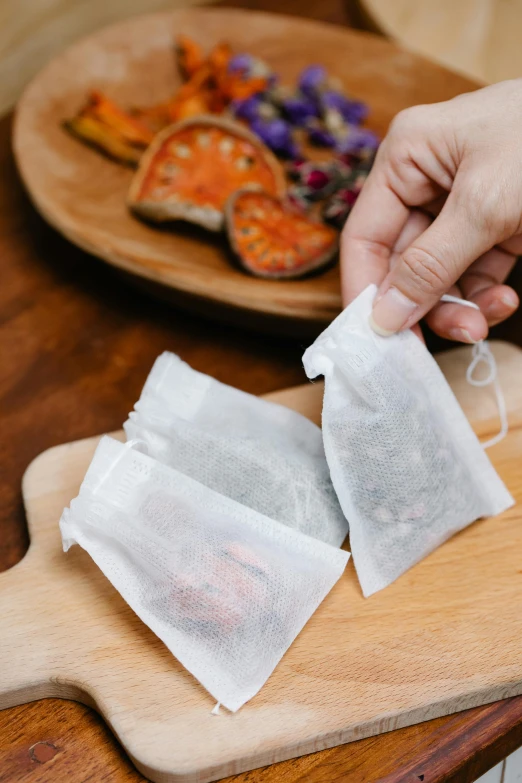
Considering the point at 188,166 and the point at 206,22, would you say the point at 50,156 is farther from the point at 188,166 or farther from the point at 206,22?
the point at 206,22

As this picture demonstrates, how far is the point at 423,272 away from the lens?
0.73 meters

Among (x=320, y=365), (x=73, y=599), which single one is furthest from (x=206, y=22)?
(x=73, y=599)

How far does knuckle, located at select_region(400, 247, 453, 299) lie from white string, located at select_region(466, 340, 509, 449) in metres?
0.14

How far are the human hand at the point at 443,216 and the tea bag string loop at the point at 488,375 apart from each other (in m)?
0.03

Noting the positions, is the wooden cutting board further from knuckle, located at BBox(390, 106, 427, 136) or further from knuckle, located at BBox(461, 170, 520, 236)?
knuckle, located at BBox(390, 106, 427, 136)

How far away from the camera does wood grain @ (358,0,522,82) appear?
1.58 meters

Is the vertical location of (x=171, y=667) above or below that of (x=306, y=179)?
below

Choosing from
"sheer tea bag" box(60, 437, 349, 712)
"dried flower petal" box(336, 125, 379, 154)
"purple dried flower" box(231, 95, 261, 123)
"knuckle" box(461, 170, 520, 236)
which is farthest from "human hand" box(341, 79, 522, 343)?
"purple dried flower" box(231, 95, 261, 123)

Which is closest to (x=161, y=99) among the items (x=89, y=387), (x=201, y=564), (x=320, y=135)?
(x=320, y=135)

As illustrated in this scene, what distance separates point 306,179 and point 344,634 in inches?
26.7

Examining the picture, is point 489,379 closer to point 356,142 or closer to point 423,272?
point 423,272

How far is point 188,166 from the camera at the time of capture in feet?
3.57

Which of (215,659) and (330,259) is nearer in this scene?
(215,659)

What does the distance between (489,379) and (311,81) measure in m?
0.64
